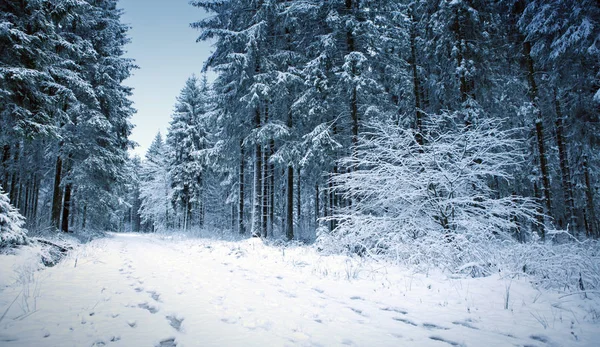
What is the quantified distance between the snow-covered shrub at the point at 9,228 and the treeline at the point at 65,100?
4.01 meters

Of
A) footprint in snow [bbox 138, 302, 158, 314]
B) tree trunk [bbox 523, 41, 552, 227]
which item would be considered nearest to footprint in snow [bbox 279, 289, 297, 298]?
footprint in snow [bbox 138, 302, 158, 314]

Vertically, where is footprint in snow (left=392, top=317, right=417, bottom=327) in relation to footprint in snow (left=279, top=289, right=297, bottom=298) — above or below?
above

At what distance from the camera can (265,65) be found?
1280 centimetres

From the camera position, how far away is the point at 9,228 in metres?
5.65

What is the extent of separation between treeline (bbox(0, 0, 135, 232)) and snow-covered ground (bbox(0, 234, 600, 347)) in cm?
653

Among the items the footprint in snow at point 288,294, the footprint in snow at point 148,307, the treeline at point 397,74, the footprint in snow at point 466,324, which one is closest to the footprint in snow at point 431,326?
the footprint in snow at point 466,324

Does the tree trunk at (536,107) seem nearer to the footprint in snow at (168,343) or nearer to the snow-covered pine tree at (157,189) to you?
the footprint in snow at (168,343)

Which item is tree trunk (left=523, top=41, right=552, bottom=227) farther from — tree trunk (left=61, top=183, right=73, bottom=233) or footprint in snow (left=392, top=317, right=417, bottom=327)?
tree trunk (left=61, top=183, right=73, bottom=233)

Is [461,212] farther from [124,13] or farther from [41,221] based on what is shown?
[124,13]

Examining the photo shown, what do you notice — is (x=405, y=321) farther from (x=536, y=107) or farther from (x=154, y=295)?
(x=536, y=107)

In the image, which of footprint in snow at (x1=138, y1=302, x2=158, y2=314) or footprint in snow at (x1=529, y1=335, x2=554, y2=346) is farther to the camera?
footprint in snow at (x1=138, y1=302, x2=158, y2=314)

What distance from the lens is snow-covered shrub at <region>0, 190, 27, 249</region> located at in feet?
18.0

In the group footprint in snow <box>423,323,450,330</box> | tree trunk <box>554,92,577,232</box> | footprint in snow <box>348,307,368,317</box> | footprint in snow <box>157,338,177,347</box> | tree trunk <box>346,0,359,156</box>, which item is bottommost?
footprint in snow <box>348,307,368,317</box>

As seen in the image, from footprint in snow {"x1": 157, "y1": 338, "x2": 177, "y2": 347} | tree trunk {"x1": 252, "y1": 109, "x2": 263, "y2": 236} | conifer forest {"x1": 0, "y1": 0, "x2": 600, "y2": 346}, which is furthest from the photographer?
tree trunk {"x1": 252, "y1": 109, "x2": 263, "y2": 236}
